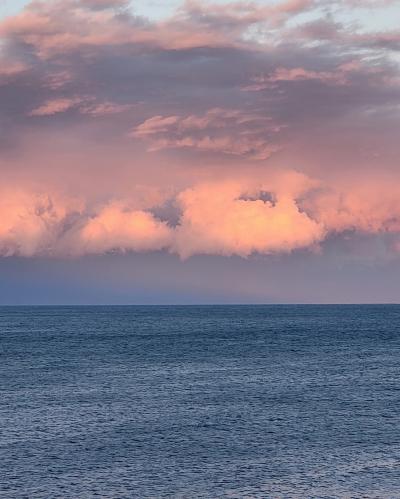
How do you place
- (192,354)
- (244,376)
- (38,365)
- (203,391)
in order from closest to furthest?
(203,391), (244,376), (38,365), (192,354)

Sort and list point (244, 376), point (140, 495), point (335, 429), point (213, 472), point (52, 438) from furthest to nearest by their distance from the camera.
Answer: point (244, 376) → point (335, 429) → point (52, 438) → point (213, 472) → point (140, 495)

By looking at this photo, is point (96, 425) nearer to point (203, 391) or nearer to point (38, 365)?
point (203, 391)

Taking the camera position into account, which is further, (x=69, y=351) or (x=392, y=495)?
(x=69, y=351)

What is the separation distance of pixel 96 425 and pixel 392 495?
2936 centimetres

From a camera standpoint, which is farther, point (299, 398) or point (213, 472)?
point (299, 398)

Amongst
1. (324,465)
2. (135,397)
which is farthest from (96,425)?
(324,465)

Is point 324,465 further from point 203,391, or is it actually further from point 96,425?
point 203,391

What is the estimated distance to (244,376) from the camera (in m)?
105

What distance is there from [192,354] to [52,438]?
275 feet

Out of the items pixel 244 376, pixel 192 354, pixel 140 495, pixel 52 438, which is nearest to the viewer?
pixel 140 495

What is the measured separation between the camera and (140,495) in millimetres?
45125

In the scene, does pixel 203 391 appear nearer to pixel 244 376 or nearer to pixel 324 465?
pixel 244 376

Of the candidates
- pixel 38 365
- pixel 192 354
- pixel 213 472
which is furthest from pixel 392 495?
pixel 192 354

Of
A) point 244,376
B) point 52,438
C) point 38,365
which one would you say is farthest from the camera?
point 38,365
